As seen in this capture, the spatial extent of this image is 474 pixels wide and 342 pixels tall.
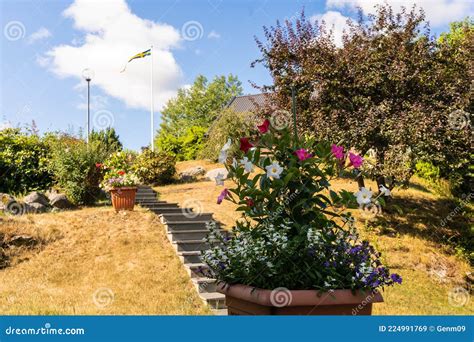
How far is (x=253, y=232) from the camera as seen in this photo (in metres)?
3.59

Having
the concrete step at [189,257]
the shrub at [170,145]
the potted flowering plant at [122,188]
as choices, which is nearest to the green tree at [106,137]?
the shrub at [170,145]

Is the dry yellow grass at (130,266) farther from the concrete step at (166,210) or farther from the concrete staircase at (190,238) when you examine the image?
the concrete step at (166,210)

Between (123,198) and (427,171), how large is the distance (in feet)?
33.4

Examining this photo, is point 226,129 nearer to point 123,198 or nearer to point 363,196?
point 123,198

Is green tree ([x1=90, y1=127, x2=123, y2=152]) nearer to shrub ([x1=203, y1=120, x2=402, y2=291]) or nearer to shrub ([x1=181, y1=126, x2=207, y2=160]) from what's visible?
shrub ([x1=181, y1=126, x2=207, y2=160])

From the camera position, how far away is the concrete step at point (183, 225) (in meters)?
9.30

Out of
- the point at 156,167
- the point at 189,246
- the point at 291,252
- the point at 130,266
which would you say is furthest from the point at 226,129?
the point at 291,252

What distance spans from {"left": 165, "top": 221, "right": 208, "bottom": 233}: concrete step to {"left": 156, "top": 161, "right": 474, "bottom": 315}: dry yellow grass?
0.63 m

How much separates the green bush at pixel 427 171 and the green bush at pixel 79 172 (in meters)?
9.89

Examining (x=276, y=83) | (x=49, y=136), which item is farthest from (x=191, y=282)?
(x=49, y=136)

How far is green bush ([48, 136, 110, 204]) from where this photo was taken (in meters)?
11.6

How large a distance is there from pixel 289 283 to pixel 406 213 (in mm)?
10168

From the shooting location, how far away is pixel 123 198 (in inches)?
395
